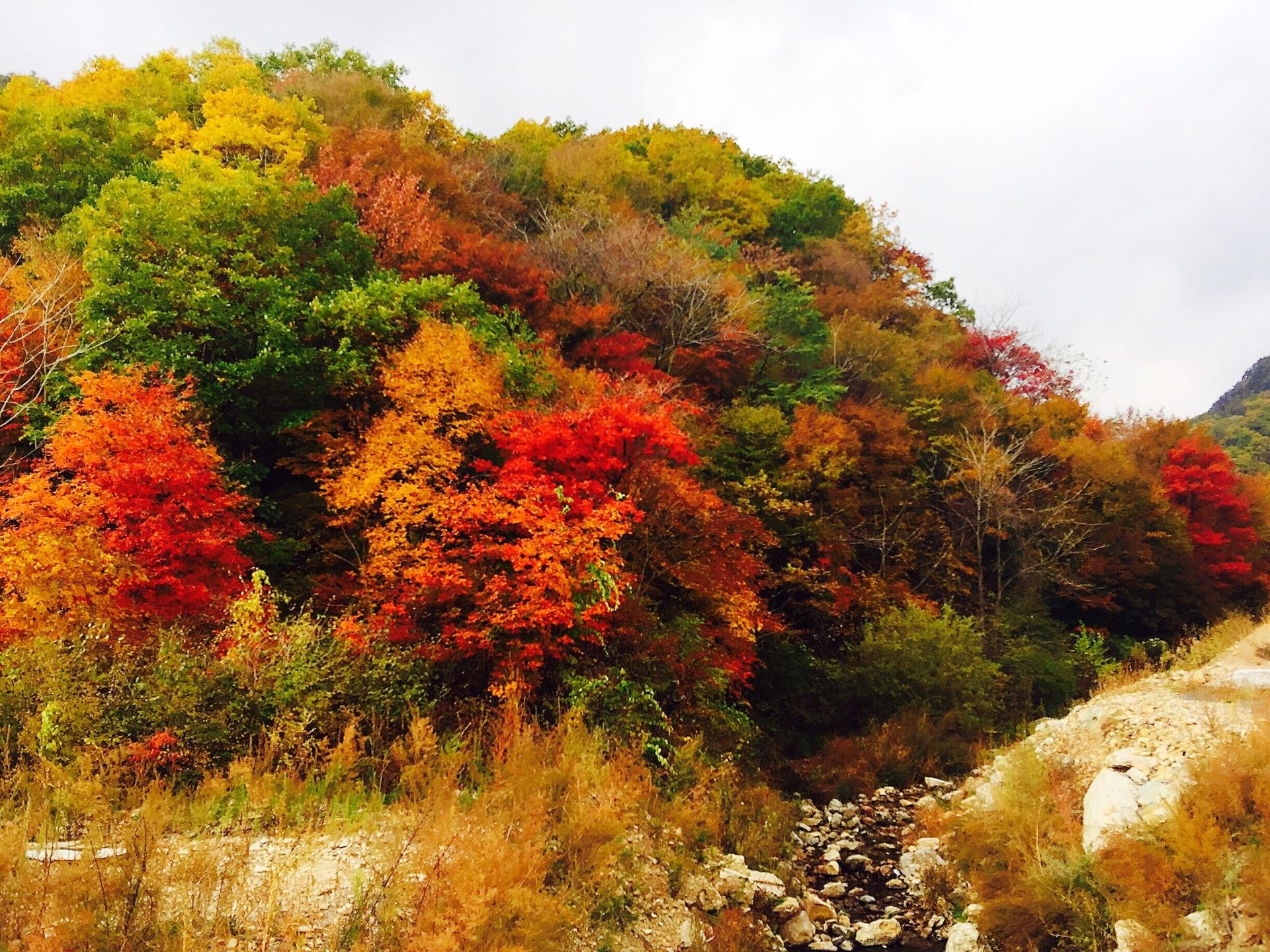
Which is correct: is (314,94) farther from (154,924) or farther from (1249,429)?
(1249,429)

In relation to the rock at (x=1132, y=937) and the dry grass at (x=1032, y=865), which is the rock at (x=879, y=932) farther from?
the rock at (x=1132, y=937)

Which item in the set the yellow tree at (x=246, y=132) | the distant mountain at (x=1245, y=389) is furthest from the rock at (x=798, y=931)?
the distant mountain at (x=1245, y=389)

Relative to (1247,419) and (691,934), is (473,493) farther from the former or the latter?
(1247,419)

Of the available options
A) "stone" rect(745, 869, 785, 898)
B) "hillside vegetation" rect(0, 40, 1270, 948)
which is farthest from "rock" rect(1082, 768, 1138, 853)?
"hillside vegetation" rect(0, 40, 1270, 948)

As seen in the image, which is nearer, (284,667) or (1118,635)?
(284,667)

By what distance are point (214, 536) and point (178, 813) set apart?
6150mm

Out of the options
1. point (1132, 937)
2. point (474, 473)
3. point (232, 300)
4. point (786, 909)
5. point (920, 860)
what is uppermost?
point (232, 300)

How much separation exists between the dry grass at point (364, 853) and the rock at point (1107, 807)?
4.15 metres

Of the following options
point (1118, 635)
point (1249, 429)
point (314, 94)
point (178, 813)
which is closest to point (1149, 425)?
point (1118, 635)

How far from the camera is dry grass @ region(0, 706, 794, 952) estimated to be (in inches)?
174

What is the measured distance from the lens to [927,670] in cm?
1523

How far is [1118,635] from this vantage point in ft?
78.0

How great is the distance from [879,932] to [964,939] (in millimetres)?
1057

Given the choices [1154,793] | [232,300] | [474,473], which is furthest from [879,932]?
[232,300]
